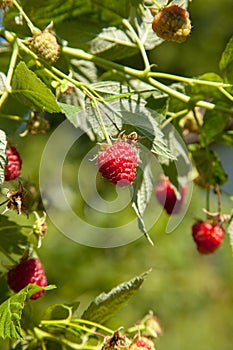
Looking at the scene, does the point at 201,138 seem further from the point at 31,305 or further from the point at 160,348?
the point at 160,348

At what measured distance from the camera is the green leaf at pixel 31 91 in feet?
2.54

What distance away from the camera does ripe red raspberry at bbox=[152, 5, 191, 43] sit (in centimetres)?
84

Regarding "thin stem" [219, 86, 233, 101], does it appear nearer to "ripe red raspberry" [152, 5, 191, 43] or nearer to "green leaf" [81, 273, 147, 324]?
"ripe red raspberry" [152, 5, 191, 43]

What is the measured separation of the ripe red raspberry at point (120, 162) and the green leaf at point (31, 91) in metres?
0.08

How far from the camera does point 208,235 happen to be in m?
1.21

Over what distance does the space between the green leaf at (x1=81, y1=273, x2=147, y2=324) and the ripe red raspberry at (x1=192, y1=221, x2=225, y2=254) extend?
0.33 meters

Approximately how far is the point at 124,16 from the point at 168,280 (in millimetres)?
2462

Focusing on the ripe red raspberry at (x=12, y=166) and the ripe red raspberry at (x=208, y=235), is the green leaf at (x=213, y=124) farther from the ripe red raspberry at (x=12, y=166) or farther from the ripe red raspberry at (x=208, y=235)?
the ripe red raspberry at (x=12, y=166)

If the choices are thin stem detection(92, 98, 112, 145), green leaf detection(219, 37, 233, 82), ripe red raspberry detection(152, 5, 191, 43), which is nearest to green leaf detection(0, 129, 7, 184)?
thin stem detection(92, 98, 112, 145)

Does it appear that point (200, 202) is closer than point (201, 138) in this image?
No

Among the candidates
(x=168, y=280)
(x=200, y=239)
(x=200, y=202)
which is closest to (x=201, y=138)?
(x=200, y=239)

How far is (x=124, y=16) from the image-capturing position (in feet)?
3.35

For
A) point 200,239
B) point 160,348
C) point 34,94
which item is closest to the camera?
point 34,94

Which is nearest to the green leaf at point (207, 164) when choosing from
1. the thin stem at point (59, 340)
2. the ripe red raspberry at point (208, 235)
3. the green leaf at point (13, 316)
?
the ripe red raspberry at point (208, 235)
